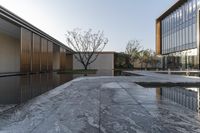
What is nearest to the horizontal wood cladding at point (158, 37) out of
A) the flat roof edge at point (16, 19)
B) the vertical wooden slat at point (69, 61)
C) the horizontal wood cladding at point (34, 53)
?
the vertical wooden slat at point (69, 61)

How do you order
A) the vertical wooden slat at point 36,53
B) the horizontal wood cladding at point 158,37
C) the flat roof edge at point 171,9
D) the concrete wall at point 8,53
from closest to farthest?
the vertical wooden slat at point 36,53 → the concrete wall at point 8,53 → the flat roof edge at point 171,9 → the horizontal wood cladding at point 158,37

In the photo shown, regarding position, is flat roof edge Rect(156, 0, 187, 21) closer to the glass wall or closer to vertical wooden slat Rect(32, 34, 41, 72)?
the glass wall

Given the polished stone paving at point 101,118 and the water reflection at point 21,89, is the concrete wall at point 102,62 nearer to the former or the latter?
the water reflection at point 21,89

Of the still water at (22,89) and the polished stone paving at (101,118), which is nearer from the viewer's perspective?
the polished stone paving at (101,118)

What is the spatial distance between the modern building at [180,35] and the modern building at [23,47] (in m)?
18.9

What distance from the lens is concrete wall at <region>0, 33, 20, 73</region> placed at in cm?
2253

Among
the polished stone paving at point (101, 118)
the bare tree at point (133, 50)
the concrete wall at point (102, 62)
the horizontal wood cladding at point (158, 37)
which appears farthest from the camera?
the horizontal wood cladding at point (158, 37)

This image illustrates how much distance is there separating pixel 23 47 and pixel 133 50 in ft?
90.6

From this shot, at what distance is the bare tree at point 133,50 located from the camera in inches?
1635

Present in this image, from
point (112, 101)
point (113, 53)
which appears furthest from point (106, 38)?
point (112, 101)

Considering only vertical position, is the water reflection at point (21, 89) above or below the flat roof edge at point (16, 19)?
below

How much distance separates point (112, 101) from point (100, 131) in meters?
2.18

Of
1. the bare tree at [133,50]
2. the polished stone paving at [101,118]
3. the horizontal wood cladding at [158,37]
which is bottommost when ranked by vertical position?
the polished stone paving at [101,118]

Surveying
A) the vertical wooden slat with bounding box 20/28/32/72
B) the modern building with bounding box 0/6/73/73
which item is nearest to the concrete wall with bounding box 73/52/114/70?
the modern building with bounding box 0/6/73/73
